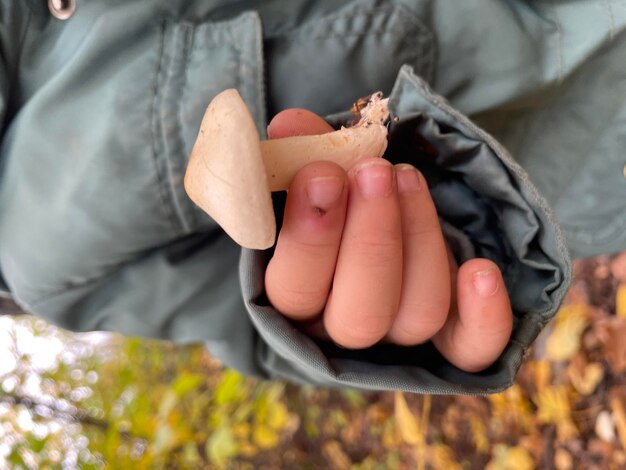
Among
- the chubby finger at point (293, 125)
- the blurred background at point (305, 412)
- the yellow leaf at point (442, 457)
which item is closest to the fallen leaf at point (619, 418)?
the blurred background at point (305, 412)

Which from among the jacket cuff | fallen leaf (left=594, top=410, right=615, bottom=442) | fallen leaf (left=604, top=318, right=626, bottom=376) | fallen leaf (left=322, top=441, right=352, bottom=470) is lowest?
fallen leaf (left=322, top=441, right=352, bottom=470)

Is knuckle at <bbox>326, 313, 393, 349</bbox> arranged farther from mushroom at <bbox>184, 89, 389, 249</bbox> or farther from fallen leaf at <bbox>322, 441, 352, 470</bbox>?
fallen leaf at <bbox>322, 441, 352, 470</bbox>

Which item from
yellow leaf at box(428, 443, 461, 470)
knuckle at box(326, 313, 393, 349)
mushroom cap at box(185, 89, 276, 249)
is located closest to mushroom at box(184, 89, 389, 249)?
mushroom cap at box(185, 89, 276, 249)

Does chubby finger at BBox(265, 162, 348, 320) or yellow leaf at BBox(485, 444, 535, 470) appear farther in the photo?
yellow leaf at BBox(485, 444, 535, 470)

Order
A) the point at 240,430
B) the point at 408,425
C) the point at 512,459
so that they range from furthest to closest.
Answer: the point at 240,430 < the point at 408,425 < the point at 512,459

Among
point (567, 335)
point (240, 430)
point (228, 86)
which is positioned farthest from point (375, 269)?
point (240, 430)

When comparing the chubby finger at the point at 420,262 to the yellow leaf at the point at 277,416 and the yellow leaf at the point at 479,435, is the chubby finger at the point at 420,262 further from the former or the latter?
the yellow leaf at the point at 277,416

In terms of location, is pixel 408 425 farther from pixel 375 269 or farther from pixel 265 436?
pixel 375 269
